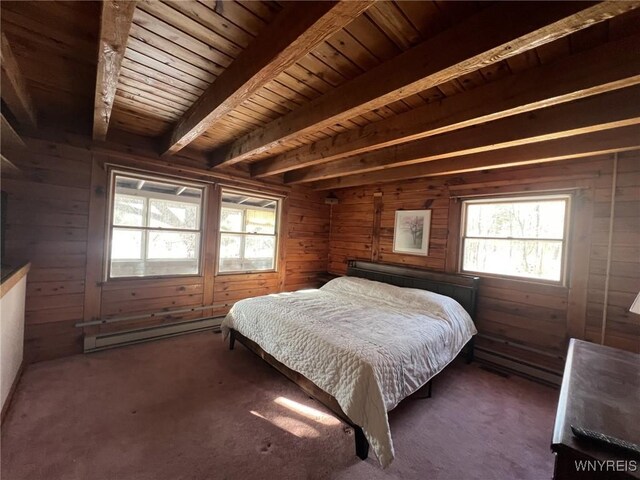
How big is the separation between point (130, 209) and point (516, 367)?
5475mm

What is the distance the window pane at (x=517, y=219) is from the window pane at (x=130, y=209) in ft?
14.4

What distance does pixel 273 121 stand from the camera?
2.35 m

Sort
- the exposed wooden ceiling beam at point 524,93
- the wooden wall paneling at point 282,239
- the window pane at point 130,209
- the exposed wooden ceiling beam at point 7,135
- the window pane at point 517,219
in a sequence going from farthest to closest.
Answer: the wooden wall paneling at point 282,239 → the window pane at point 130,209 → the window pane at point 517,219 → the exposed wooden ceiling beam at point 7,135 → the exposed wooden ceiling beam at point 524,93

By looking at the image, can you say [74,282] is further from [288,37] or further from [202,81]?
[288,37]

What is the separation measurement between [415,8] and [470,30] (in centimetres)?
26

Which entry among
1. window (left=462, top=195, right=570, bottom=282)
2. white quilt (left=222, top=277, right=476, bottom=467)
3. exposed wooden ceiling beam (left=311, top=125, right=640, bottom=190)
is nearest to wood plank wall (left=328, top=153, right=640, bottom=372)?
window (left=462, top=195, right=570, bottom=282)

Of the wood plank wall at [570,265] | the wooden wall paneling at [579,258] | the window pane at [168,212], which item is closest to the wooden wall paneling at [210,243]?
the window pane at [168,212]

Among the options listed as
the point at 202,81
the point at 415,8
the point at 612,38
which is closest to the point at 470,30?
the point at 415,8

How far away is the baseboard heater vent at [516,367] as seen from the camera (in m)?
2.64

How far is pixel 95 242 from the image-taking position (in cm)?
282

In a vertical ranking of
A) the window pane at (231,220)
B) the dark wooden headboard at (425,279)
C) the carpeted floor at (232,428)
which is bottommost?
the carpeted floor at (232,428)

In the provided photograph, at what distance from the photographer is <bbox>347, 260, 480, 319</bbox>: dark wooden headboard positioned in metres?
3.07

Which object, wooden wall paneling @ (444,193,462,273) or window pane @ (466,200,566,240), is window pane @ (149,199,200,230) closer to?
wooden wall paneling @ (444,193,462,273)

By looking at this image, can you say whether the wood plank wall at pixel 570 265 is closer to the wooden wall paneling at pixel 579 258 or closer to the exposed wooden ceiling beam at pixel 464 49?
the wooden wall paneling at pixel 579 258
